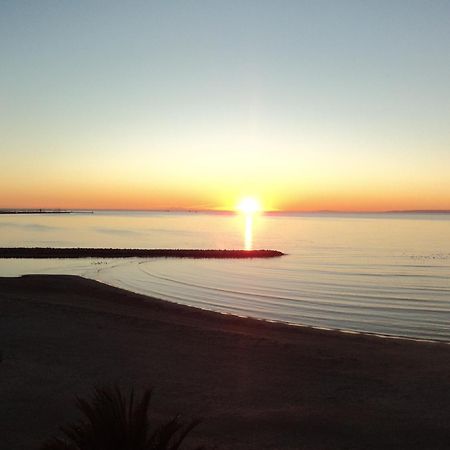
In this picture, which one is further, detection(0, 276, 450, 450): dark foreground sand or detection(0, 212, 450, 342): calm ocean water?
detection(0, 212, 450, 342): calm ocean water

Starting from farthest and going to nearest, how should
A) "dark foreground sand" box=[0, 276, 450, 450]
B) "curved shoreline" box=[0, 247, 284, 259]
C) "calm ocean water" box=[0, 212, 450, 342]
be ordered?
"curved shoreline" box=[0, 247, 284, 259]
"calm ocean water" box=[0, 212, 450, 342]
"dark foreground sand" box=[0, 276, 450, 450]

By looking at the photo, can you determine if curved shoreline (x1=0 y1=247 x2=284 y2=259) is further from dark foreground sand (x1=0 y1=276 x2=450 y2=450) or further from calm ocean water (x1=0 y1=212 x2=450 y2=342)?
dark foreground sand (x1=0 y1=276 x2=450 y2=450)

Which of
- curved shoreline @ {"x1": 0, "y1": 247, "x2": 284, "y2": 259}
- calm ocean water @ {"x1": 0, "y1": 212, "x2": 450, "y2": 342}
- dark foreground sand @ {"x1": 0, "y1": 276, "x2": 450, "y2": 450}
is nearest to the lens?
dark foreground sand @ {"x1": 0, "y1": 276, "x2": 450, "y2": 450}

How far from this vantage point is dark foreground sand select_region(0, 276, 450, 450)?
8750 mm

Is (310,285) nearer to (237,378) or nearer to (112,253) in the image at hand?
(237,378)

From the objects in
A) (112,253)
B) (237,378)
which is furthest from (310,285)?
(112,253)

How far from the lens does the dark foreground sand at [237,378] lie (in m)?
8.75

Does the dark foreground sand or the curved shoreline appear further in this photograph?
the curved shoreline

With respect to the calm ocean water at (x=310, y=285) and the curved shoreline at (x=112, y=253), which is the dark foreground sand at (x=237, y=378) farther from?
the curved shoreline at (x=112, y=253)

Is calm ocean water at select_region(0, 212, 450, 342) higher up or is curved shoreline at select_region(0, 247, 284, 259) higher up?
curved shoreline at select_region(0, 247, 284, 259)

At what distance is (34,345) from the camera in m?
14.2

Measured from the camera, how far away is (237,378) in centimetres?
1180

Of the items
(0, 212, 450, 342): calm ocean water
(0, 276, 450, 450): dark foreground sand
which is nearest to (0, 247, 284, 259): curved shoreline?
(0, 212, 450, 342): calm ocean water

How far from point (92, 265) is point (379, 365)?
39.2 meters
